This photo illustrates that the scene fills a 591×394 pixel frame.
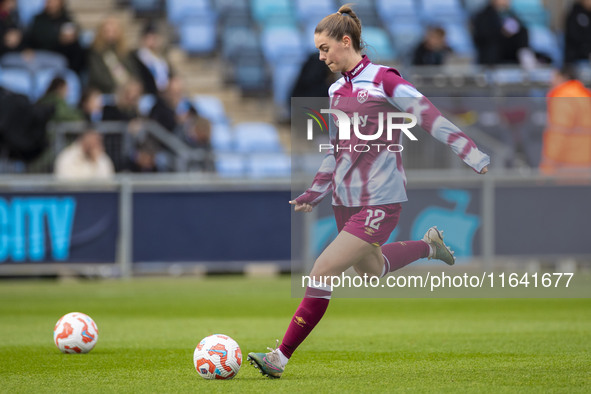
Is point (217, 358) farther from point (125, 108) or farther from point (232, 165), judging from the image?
point (232, 165)

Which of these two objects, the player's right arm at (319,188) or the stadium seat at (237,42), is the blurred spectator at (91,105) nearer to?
the stadium seat at (237,42)

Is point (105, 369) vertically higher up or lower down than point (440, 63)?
lower down

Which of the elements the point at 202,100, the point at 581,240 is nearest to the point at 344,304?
the point at 581,240

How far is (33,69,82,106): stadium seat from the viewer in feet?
58.3

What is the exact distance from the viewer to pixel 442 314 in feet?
37.8

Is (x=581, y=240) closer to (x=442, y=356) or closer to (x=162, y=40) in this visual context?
(x=442, y=356)

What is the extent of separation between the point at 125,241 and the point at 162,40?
6.74 meters

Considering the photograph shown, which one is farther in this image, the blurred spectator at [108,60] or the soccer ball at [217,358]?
the blurred spectator at [108,60]

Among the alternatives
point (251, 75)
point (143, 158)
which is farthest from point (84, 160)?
point (251, 75)

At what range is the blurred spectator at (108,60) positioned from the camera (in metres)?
17.4

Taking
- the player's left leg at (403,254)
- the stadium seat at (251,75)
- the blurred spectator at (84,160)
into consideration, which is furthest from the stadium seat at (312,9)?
the player's left leg at (403,254)

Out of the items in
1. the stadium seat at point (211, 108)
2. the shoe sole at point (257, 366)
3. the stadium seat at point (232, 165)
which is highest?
the stadium seat at point (211, 108)

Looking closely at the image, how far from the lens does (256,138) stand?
62.2 ft

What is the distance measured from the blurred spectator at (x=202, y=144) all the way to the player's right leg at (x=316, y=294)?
10.1m
